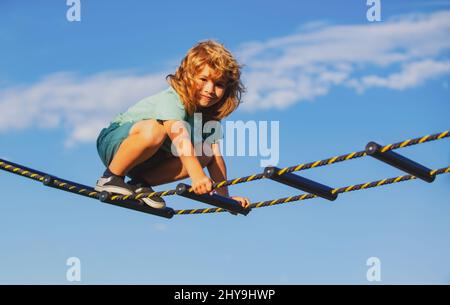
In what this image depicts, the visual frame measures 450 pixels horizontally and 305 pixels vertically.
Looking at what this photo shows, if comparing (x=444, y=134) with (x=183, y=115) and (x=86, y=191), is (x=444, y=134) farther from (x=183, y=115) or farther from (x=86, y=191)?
(x=86, y=191)

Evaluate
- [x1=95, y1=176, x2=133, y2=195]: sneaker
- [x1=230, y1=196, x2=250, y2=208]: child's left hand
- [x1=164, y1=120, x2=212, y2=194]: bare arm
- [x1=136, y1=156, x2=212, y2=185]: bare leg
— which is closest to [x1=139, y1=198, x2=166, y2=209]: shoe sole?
[x1=95, y1=176, x2=133, y2=195]: sneaker

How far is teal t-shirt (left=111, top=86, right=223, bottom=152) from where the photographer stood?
7875 millimetres

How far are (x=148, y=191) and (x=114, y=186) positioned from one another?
342mm

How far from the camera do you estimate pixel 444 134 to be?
6336 millimetres

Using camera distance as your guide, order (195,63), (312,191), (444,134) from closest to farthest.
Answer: (444,134) < (312,191) < (195,63)

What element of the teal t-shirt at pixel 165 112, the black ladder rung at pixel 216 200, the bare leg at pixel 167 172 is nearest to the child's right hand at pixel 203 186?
the black ladder rung at pixel 216 200

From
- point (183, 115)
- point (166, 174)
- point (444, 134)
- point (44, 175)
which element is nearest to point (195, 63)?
point (183, 115)

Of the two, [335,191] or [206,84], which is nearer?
[335,191]

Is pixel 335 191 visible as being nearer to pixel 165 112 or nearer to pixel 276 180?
pixel 276 180

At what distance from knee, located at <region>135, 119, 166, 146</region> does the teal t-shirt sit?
0.07 metres

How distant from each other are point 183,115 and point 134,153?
522 millimetres

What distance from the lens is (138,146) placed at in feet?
25.9

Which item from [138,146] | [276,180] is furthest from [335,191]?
[138,146]

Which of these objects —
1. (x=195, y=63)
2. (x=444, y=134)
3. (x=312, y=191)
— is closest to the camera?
(x=444, y=134)
